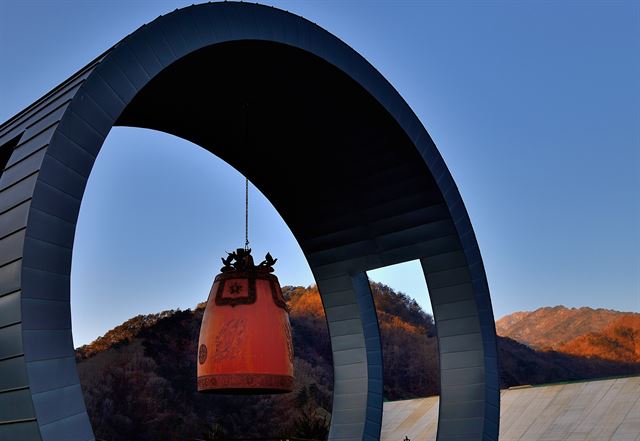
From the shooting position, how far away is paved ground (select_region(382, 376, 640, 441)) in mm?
14866

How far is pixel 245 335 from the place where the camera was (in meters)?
7.59

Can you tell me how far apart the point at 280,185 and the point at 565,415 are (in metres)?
9.86

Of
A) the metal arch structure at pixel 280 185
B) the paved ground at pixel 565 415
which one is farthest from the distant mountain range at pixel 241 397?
the metal arch structure at pixel 280 185

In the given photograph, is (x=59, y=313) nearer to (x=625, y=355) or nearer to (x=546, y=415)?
(x=546, y=415)

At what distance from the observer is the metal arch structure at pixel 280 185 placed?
4.85 m

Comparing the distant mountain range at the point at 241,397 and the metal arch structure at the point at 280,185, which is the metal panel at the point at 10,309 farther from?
the distant mountain range at the point at 241,397

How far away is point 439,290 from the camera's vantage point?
9.86 metres

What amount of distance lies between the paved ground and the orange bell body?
31.7 ft

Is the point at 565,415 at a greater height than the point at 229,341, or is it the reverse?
the point at 229,341

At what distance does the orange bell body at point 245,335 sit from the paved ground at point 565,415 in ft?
31.7

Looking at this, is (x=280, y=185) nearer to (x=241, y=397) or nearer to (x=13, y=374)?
(x=13, y=374)

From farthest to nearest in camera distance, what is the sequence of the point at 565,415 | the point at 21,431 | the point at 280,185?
the point at 565,415
the point at 280,185
the point at 21,431

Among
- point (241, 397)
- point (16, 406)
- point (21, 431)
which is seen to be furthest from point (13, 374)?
point (241, 397)

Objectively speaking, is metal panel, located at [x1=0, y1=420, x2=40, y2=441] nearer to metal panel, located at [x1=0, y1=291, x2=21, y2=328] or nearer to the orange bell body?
metal panel, located at [x1=0, y1=291, x2=21, y2=328]
